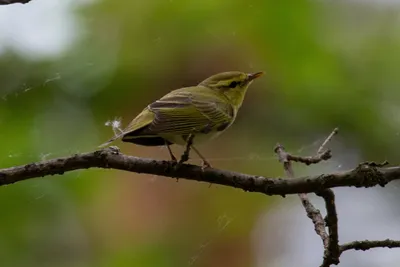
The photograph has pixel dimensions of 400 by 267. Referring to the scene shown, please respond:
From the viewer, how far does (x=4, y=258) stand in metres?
1.31

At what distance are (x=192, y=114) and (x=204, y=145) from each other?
0.27 meters

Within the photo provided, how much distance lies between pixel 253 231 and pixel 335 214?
0.72 m

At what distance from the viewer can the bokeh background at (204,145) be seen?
53.5 inches

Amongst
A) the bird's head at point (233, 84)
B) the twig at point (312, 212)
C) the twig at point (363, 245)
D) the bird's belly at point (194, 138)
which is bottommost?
the twig at point (363, 245)

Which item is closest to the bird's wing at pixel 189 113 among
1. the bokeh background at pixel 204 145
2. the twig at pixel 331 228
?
the bokeh background at pixel 204 145

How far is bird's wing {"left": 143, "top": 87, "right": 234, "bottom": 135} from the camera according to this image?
39.2 inches

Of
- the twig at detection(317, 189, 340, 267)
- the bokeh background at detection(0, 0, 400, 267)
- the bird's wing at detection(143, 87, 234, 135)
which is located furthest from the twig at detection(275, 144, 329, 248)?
the bokeh background at detection(0, 0, 400, 267)

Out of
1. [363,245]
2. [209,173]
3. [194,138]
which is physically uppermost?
[194,138]

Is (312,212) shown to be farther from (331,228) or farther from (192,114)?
(192,114)

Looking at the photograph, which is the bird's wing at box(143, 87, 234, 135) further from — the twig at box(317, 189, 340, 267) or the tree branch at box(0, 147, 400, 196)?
the twig at box(317, 189, 340, 267)

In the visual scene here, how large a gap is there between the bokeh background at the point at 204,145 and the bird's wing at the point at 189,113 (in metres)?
0.14

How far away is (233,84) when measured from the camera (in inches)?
52.7

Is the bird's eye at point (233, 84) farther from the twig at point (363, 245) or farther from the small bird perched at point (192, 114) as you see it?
the twig at point (363, 245)

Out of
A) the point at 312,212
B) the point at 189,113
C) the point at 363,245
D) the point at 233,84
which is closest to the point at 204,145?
the point at 233,84
